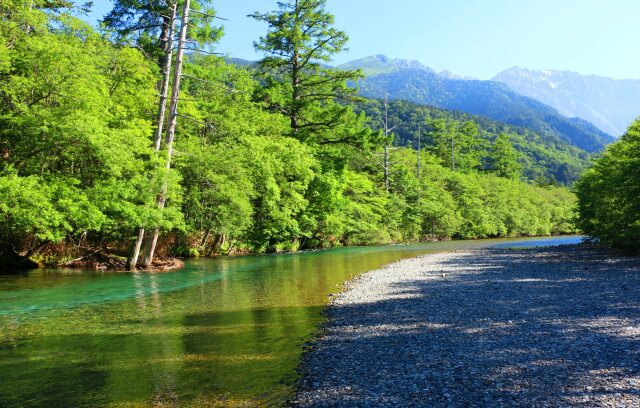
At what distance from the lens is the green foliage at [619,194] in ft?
73.8

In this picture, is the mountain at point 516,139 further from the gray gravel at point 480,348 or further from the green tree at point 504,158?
the gray gravel at point 480,348

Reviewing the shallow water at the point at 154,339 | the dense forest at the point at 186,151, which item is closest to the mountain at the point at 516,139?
the dense forest at the point at 186,151

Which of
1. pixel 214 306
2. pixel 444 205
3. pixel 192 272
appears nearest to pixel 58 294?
pixel 214 306

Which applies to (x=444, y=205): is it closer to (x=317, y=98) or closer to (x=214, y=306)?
(x=317, y=98)

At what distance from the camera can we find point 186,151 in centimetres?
2827

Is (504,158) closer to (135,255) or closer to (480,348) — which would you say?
(135,255)

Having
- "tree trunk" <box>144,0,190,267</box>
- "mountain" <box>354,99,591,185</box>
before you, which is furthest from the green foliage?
"mountain" <box>354,99,591,185</box>

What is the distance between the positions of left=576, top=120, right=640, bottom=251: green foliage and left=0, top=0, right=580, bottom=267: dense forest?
1895cm

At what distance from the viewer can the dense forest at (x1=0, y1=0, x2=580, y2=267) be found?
1947 centimetres

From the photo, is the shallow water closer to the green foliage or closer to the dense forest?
the dense forest

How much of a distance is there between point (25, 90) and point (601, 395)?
2231 cm

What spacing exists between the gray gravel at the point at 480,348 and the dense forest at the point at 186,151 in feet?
42.3

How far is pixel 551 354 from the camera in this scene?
756 cm

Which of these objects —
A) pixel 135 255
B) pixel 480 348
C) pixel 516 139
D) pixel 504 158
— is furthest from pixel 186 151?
pixel 516 139
